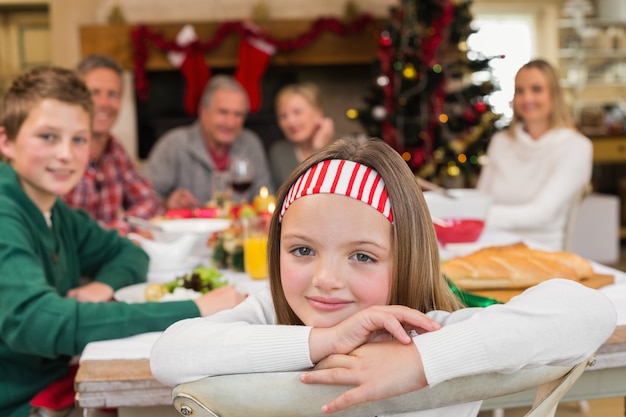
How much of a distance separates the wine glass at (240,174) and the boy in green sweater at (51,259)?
688 mm

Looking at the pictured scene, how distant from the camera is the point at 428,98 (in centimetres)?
452

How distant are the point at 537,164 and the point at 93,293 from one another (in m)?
1.81

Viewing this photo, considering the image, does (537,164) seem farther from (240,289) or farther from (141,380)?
(141,380)

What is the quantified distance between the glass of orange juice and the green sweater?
0.24 m

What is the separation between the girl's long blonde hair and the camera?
890mm

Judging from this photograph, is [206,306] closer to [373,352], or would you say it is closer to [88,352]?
[88,352]

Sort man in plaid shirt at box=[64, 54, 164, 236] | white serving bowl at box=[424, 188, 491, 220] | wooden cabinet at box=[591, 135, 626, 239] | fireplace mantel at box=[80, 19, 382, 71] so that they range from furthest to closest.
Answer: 1. wooden cabinet at box=[591, 135, 626, 239]
2. fireplace mantel at box=[80, 19, 382, 71]
3. man in plaid shirt at box=[64, 54, 164, 236]
4. white serving bowl at box=[424, 188, 491, 220]

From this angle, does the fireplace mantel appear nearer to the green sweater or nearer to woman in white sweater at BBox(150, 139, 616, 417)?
the green sweater

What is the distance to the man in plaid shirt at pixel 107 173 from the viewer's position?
9.34 feet

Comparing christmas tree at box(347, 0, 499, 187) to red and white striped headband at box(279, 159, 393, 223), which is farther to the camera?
christmas tree at box(347, 0, 499, 187)

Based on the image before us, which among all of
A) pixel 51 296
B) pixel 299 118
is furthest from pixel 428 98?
pixel 51 296

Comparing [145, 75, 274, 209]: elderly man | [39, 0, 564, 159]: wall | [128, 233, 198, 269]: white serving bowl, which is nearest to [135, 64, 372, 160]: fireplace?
[39, 0, 564, 159]: wall

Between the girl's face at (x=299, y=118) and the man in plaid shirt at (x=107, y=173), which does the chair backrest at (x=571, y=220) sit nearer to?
the girl's face at (x=299, y=118)

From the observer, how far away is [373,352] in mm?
744
